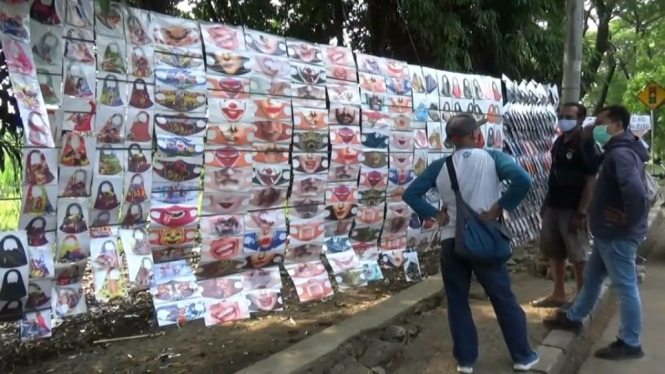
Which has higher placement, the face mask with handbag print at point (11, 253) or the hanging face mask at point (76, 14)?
the hanging face mask at point (76, 14)

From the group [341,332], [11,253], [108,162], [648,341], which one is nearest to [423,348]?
[341,332]

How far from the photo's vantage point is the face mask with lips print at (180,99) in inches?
161

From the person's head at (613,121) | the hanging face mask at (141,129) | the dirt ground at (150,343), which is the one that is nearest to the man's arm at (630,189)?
the person's head at (613,121)

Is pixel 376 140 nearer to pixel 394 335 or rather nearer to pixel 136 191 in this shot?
pixel 394 335

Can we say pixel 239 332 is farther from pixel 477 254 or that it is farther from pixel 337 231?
pixel 477 254

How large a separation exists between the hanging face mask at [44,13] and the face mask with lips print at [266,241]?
178cm

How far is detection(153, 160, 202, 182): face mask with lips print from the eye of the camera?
410cm

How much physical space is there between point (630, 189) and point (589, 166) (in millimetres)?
1030

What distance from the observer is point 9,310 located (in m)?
3.43

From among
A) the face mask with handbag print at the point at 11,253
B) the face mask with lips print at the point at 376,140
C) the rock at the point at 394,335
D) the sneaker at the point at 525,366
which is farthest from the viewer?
the face mask with lips print at the point at 376,140

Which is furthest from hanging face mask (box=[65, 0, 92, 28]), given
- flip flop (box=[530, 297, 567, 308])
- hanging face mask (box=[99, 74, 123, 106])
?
flip flop (box=[530, 297, 567, 308])

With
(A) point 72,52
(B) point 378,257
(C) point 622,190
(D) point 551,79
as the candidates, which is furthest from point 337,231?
(D) point 551,79

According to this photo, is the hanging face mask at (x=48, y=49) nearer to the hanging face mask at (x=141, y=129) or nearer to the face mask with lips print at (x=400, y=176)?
the hanging face mask at (x=141, y=129)

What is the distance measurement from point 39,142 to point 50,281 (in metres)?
0.75
